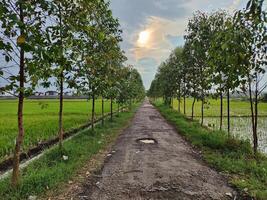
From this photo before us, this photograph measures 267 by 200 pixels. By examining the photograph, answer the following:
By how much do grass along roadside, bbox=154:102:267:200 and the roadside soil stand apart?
0.34 meters

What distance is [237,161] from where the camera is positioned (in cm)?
931

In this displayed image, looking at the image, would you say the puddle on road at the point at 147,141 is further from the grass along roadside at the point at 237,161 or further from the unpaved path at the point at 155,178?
the unpaved path at the point at 155,178

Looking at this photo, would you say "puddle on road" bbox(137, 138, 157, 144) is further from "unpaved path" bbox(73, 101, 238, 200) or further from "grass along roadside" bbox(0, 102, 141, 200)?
"unpaved path" bbox(73, 101, 238, 200)

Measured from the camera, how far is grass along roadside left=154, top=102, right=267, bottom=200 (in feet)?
23.2

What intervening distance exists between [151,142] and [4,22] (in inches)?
365

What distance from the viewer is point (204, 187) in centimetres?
696


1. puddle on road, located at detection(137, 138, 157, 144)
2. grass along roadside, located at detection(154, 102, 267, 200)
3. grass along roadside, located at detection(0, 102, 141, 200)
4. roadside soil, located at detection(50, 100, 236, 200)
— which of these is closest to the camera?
roadside soil, located at detection(50, 100, 236, 200)

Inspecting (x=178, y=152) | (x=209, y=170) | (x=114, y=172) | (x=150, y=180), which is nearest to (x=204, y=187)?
(x=150, y=180)

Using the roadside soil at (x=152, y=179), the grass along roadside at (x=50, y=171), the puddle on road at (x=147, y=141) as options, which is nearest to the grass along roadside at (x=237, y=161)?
the roadside soil at (x=152, y=179)

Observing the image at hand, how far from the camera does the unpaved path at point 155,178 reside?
648 cm

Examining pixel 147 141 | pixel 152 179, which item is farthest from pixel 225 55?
pixel 147 141

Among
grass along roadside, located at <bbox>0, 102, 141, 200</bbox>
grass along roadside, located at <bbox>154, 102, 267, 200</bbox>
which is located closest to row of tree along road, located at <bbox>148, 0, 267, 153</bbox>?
grass along roadside, located at <bbox>154, 102, 267, 200</bbox>

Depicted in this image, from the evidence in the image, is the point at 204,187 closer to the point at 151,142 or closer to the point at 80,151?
the point at 80,151

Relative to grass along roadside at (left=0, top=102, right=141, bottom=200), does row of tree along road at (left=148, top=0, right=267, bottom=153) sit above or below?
above
